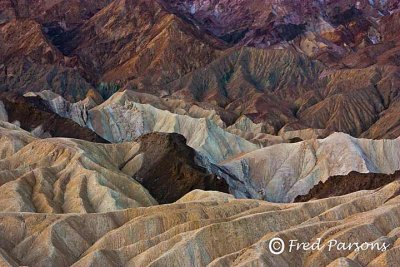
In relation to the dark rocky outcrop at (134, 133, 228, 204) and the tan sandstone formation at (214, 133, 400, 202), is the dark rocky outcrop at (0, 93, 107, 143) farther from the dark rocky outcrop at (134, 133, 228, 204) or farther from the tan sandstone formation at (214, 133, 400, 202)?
the tan sandstone formation at (214, 133, 400, 202)

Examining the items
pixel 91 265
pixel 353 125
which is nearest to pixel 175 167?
pixel 91 265

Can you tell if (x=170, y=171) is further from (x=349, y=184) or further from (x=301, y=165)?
(x=301, y=165)

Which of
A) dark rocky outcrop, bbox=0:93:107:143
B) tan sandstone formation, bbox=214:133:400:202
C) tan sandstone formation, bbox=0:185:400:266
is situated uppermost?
tan sandstone formation, bbox=0:185:400:266

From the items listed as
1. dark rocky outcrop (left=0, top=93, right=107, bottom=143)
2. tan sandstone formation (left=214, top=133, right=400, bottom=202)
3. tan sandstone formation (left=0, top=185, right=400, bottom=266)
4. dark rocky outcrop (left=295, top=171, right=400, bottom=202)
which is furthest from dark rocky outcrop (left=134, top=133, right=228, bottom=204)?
tan sandstone formation (left=0, top=185, right=400, bottom=266)

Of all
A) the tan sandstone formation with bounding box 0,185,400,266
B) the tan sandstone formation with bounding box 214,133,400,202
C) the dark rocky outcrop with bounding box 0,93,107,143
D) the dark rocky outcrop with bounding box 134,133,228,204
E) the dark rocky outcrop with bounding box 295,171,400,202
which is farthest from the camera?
the dark rocky outcrop with bounding box 0,93,107,143

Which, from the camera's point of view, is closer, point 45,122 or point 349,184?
point 349,184

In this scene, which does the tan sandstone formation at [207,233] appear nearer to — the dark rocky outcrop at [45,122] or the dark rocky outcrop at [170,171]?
the dark rocky outcrop at [170,171]

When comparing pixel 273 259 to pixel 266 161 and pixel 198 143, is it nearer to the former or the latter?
pixel 266 161

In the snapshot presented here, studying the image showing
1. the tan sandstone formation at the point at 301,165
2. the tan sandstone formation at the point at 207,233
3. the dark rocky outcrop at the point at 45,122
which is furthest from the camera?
the dark rocky outcrop at the point at 45,122

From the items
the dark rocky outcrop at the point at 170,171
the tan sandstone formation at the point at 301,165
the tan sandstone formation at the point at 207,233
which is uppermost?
the tan sandstone formation at the point at 207,233

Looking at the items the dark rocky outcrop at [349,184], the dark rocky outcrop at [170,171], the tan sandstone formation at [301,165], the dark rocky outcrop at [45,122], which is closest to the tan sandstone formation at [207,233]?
the dark rocky outcrop at [349,184]

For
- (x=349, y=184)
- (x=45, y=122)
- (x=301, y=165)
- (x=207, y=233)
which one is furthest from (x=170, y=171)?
(x=207, y=233)
